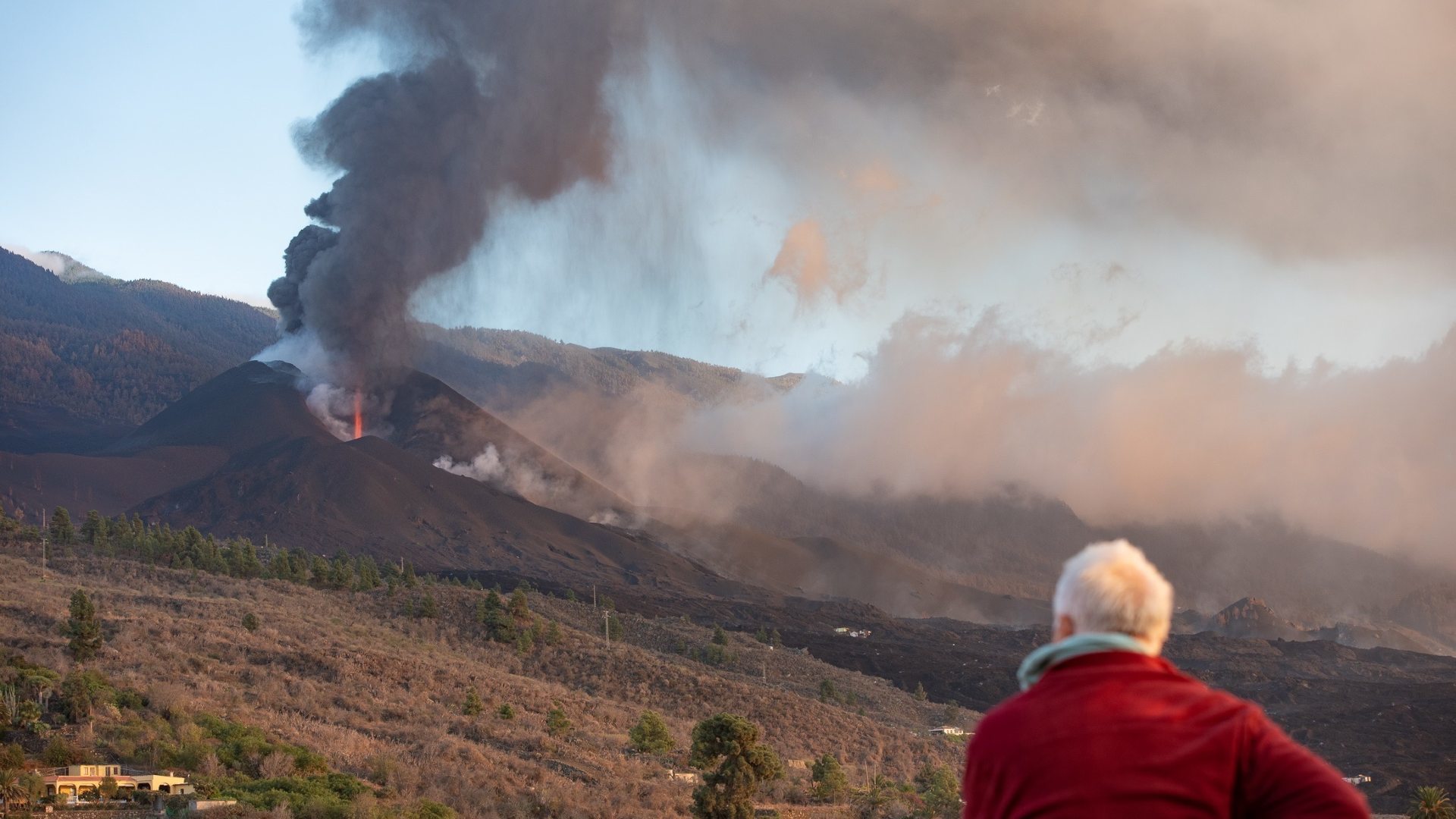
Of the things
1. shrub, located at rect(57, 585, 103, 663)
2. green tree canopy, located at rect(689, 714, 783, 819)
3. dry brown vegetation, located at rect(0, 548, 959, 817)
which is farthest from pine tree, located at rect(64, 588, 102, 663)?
green tree canopy, located at rect(689, 714, 783, 819)

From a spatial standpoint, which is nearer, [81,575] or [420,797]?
[420,797]

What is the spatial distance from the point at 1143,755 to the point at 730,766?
118ft

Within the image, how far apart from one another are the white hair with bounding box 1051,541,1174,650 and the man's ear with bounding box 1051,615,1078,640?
1.5 inches

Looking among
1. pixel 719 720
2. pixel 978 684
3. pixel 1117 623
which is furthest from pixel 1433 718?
pixel 1117 623

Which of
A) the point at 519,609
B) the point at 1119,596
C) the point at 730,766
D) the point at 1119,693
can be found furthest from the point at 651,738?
the point at 1119,693

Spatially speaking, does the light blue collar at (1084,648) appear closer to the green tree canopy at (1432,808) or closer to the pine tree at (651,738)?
the pine tree at (651,738)

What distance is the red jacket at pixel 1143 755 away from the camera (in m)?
4.41

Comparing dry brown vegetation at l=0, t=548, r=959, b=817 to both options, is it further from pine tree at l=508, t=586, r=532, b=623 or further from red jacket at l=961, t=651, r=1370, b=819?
red jacket at l=961, t=651, r=1370, b=819

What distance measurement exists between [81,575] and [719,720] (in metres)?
58.6

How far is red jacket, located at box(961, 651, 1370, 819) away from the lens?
4410 millimetres

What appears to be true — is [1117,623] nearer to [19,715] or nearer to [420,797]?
[420,797]

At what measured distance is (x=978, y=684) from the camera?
493 feet

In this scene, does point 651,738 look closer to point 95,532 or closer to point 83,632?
point 83,632

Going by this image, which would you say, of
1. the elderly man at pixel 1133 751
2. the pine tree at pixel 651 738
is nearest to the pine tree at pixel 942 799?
the pine tree at pixel 651 738
